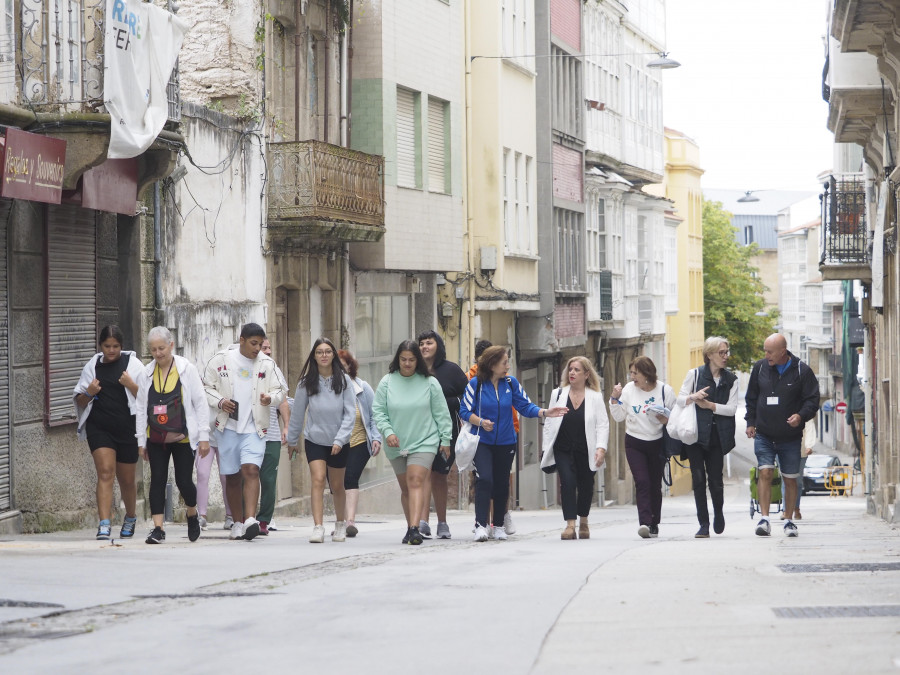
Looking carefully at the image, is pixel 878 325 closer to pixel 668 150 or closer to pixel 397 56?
pixel 397 56

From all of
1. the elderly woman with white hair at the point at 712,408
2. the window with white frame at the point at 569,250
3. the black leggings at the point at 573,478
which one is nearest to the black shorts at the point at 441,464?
the black leggings at the point at 573,478

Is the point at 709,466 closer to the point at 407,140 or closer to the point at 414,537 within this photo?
the point at 414,537

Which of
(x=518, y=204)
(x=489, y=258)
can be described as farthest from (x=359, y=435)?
(x=518, y=204)

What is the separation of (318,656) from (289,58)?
17693 millimetres

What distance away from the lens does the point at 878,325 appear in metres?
27.8

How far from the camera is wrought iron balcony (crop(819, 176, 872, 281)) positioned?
31297 mm

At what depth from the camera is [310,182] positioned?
22.4 m

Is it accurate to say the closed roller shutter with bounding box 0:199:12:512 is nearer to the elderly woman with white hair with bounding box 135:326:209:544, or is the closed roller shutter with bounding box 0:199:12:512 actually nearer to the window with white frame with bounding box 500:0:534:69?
the elderly woman with white hair with bounding box 135:326:209:544

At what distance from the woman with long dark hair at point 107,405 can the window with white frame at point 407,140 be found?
46.3ft

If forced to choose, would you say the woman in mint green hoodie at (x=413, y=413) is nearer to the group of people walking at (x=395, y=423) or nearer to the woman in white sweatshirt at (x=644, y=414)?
the group of people walking at (x=395, y=423)

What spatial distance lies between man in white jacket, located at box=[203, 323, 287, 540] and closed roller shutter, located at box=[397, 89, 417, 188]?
527 inches

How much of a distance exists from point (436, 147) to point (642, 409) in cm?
1498

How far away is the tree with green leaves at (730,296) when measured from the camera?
74.6 m

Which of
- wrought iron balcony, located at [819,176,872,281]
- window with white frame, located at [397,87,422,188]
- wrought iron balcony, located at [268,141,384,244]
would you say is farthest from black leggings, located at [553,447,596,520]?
wrought iron balcony, located at [819,176,872,281]
